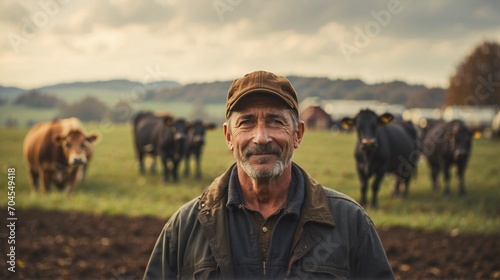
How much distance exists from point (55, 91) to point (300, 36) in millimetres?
7887

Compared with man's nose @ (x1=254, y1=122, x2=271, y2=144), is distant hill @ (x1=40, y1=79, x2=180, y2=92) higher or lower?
higher

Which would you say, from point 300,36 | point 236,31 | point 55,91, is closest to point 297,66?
point 300,36

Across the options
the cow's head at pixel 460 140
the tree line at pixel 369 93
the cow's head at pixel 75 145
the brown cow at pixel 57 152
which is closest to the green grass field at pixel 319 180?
the brown cow at pixel 57 152

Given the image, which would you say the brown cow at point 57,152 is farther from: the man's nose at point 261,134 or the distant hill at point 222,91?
the man's nose at point 261,134

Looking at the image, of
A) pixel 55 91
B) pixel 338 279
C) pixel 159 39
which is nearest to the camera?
pixel 338 279

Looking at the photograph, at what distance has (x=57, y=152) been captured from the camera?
35.3 ft

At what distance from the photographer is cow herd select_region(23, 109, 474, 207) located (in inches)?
293

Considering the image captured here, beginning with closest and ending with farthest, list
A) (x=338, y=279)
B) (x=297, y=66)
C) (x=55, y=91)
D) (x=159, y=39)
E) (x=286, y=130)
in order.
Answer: (x=338, y=279) → (x=286, y=130) → (x=297, y=66) → (x=159, y=39) → (x=55, y=91)

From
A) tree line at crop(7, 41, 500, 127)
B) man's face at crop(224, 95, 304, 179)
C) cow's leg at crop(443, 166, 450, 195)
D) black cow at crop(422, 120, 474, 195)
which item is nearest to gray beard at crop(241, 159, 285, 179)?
man's face at crop(224, 95, 304, 179)

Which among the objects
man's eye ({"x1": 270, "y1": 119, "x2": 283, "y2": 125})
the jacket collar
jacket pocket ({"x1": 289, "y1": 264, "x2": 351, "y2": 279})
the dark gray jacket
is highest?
man's eye ({"x1": 270, "y1": 119, "x2": 283, "y2": 125})

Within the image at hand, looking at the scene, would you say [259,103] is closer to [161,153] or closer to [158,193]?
[158,193]

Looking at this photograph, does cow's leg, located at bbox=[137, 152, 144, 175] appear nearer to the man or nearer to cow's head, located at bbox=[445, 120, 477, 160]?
cow's head, located at bbox=[445, 120, 477, 160]

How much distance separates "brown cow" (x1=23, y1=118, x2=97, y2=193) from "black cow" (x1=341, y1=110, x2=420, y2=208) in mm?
6051

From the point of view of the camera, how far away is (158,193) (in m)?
11.6
